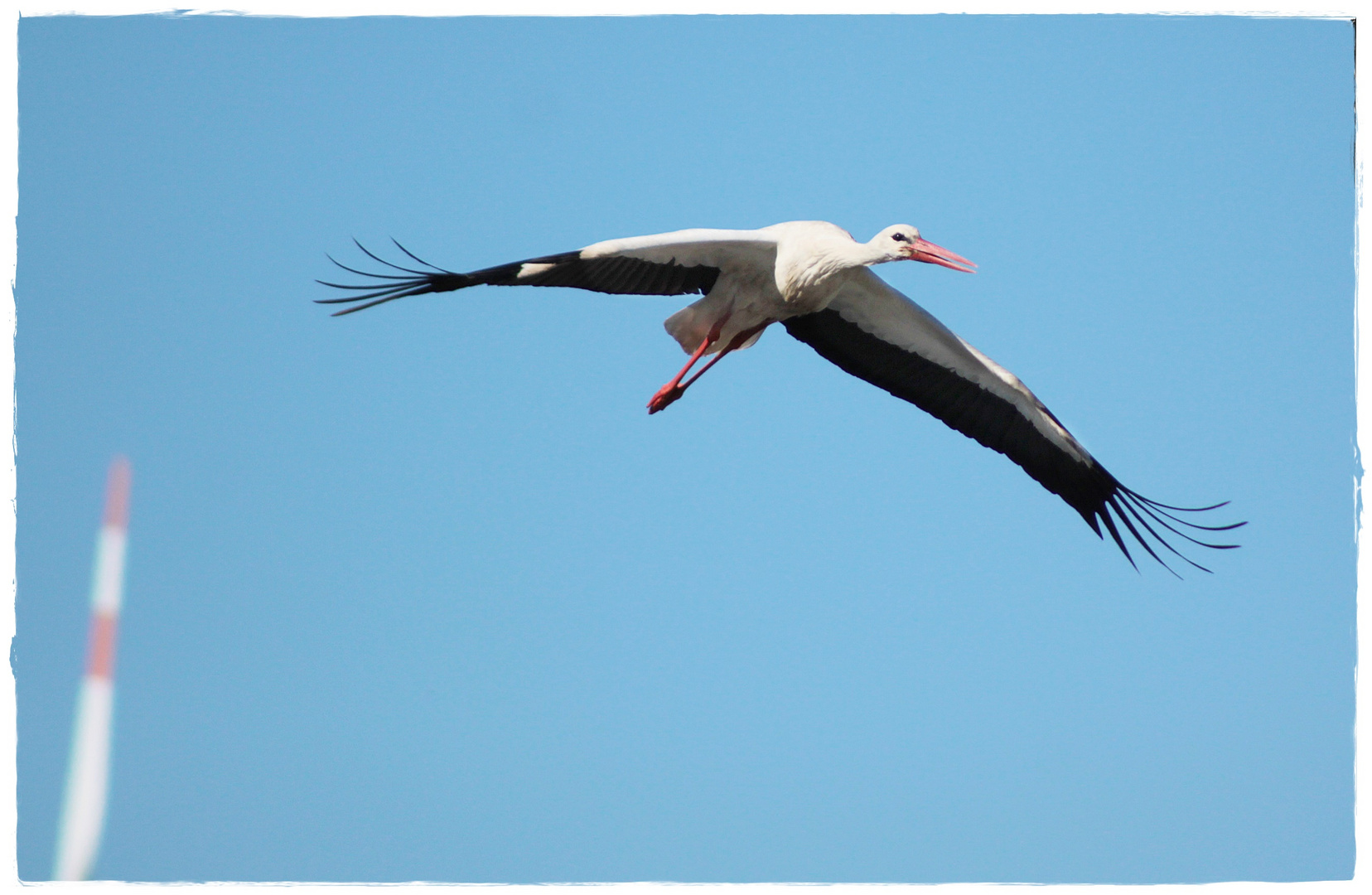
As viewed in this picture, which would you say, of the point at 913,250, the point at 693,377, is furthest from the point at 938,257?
the point at 693,377

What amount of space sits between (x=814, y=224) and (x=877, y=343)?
1.41 meters

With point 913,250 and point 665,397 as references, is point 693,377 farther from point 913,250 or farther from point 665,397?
point 913,250

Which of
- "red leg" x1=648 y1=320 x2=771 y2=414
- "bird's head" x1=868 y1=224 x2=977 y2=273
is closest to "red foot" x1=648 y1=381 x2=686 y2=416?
"red leg" x1=648 y1=320 x2=771 y2=414

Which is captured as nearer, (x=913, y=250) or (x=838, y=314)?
(x=913, y=250)

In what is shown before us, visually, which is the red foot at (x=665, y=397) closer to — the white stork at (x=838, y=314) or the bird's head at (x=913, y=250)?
the white stork at (x=838, y=314)

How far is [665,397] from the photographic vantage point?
8.99 meters

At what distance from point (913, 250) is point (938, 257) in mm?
150

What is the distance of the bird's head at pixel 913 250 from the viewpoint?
26.7ft

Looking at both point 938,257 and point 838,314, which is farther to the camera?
point 838,314

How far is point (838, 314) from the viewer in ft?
31.4

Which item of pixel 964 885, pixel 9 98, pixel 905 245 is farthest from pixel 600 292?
pixel 964 885

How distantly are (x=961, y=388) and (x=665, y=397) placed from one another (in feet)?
7.04

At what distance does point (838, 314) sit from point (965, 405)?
1097 millimetres

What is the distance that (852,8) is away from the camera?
756 centimetres
